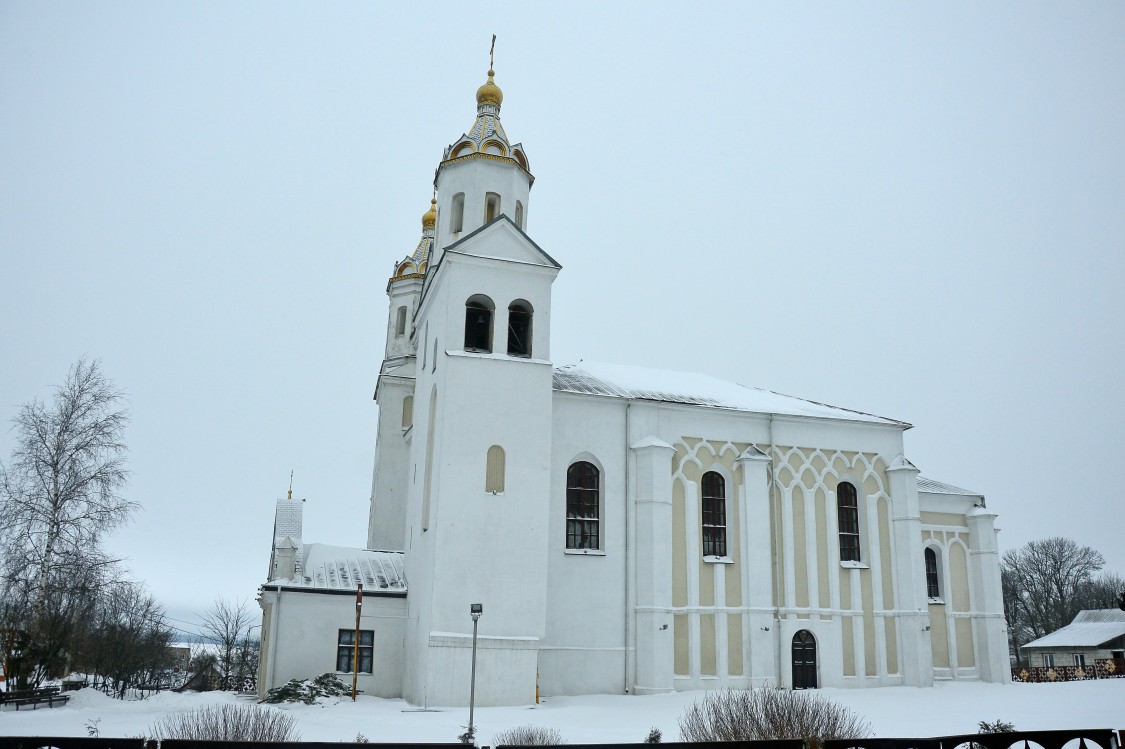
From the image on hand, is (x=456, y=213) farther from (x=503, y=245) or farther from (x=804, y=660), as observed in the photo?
(x=804, y=660)

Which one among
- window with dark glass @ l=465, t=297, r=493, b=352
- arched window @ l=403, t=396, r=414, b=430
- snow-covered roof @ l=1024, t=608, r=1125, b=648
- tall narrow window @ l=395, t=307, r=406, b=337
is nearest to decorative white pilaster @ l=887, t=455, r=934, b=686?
window with dark glass @ l=465, t=297, r=493, b=352

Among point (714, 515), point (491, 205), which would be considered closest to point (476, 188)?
point (491, 205)

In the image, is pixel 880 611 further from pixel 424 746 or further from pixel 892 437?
pixel 424 746

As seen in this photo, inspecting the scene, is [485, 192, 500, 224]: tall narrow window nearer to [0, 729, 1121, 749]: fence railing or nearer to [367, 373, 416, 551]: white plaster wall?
[367, 373, 416, 551]: white plaster wall

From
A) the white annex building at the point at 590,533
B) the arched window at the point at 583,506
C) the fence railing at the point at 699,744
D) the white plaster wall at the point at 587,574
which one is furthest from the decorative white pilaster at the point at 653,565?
the fence railing at the point at 699,744

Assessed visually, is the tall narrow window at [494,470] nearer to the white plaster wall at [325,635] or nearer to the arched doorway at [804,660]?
the white plaster wall at [325,635]

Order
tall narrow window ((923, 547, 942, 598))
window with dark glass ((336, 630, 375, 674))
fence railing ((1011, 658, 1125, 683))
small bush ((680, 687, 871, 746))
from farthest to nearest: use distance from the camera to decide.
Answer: fence railing ((1011, 658, 1125, 683)), tall narrow window ((923, 547, 942, 598)), window with dark glass ((336, 630, 375, 674)), small bush ((680, 687, 871, 746))

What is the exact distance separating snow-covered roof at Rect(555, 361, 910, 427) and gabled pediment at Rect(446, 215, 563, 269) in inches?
174

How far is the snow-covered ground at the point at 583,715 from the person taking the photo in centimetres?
1595

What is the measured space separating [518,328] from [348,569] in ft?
29.5

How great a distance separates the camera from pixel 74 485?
25.9 meters

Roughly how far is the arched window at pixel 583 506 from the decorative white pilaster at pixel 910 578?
11.3 m

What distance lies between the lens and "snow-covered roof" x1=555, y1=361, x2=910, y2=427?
28594 mm

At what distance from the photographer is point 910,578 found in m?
Answer: 29.3
